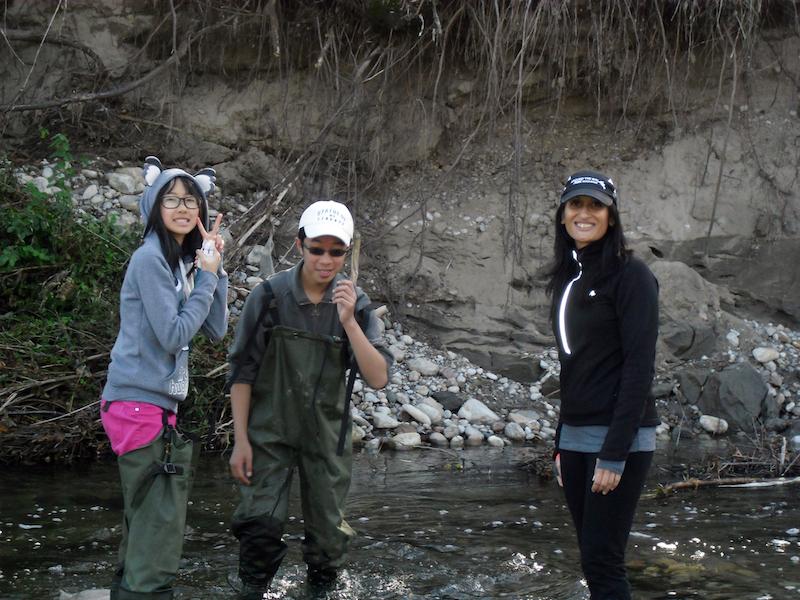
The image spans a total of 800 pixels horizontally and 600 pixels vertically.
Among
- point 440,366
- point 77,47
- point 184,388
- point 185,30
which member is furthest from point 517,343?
point 184,388

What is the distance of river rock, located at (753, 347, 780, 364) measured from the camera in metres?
8.35

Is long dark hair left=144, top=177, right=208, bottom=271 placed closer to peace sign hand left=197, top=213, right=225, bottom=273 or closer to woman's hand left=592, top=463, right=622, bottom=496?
peace sign hand left=197, top=213, right=225, bottom=273

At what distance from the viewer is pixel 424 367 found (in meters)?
7.89

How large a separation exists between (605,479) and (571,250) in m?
0.78

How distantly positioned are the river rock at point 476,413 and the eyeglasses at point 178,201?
421cm

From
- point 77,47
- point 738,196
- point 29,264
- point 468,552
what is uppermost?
point 77,47

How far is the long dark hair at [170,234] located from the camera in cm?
352

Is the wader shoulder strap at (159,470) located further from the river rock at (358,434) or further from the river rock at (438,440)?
the river rock at (438,440)

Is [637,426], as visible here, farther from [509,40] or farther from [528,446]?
[509,40]

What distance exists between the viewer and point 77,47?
29.5 ft

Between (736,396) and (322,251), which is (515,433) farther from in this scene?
(322,251)

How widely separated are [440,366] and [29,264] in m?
3.07

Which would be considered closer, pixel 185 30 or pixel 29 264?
pixel 29 264

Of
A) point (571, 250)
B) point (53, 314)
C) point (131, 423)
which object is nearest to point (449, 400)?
point (53, 314)
